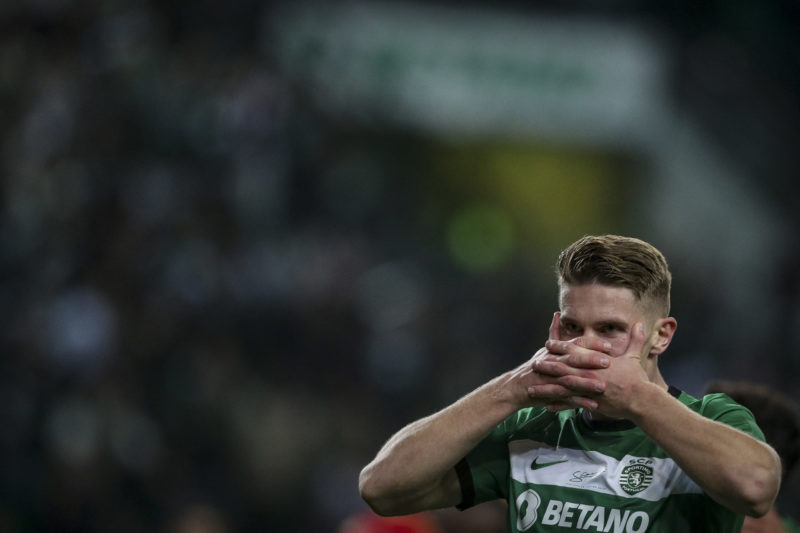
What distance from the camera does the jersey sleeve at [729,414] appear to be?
282 centimetres

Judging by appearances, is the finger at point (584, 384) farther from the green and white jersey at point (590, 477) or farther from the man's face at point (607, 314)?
the green and white jersey at point (590, 477)

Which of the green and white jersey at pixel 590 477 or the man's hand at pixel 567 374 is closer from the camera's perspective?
the man's hand at pixel 567 374

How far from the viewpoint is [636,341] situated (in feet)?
9.23

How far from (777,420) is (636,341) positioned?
1.22 metres

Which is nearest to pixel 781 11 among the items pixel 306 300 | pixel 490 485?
pixel 306 300

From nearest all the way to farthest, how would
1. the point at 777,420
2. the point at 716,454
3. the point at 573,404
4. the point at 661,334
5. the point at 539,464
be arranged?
the point at 716,454 < the point at 573,404 < the point at 661,334 < the point at 539,464 < the point at 777,420

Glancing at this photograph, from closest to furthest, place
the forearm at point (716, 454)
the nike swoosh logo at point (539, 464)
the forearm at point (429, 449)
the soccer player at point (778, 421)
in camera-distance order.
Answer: the forearm at point (716, 454) < the forearm at point (429, 449) < the nike swoosh logo at point (539, 464) < the soccer player at point (778, 421)

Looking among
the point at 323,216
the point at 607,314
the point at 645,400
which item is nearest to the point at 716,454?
the point at 645,400

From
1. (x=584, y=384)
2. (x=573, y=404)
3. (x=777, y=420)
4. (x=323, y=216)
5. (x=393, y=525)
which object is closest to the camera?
(x=584, y=384)

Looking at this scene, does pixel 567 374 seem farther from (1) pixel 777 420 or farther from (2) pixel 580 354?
(1) pixel 777 420

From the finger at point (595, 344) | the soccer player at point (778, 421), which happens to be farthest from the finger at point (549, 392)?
the soccer player at point (778, 421)

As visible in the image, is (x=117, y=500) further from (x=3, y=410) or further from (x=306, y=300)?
(x=306, y=300)

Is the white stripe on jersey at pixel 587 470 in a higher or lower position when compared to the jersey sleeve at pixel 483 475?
higher

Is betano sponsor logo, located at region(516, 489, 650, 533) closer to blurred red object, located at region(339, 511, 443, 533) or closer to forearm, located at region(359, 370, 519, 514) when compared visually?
forearm, located at region(359, 370, 519, 514)
